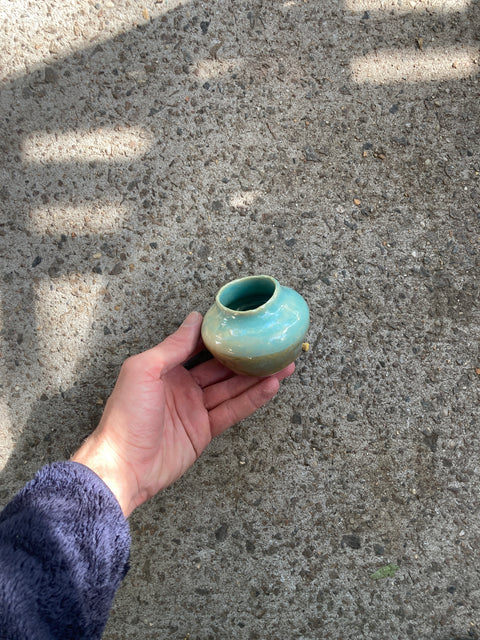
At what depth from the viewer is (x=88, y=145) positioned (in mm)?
2293

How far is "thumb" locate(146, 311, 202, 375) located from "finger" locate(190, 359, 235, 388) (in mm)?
202

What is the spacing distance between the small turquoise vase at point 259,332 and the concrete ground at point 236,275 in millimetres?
442

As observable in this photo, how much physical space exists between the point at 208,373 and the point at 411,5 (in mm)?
1981

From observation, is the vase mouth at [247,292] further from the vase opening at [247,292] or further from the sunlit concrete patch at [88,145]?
the sunlit concrete patch at [88,145]

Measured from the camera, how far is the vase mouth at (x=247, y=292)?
1.93 metres

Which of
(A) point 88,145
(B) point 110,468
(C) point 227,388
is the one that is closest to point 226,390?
(C) point 227,388

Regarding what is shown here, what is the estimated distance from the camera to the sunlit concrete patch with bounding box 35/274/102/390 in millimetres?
2297

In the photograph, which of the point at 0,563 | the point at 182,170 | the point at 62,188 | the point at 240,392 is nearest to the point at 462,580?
the point at 240,392

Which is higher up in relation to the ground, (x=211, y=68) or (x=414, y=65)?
(x=211, y=68)

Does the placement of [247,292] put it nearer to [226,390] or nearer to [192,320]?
[192,320]

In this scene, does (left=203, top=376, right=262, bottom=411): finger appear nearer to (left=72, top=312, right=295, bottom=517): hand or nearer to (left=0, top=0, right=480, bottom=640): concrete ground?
(left=72, top=312, right=295, bottom=517): hand

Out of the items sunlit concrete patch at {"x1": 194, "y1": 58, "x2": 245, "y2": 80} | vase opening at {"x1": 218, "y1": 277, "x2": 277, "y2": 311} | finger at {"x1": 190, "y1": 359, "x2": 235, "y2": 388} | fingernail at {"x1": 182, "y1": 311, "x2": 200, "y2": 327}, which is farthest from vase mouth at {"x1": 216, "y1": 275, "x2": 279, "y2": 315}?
sunlit concrete patch at {"x1": 194, "y1": 58, "x2": 245, "y2": 80}

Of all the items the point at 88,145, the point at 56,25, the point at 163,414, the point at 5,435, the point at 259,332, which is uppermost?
the point at 56,25

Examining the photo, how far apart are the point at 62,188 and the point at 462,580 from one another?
2602mm
